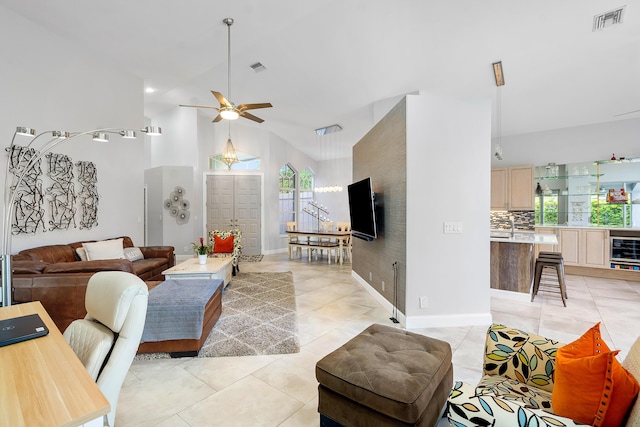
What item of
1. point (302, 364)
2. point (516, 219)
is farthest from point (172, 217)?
point (516, 219)

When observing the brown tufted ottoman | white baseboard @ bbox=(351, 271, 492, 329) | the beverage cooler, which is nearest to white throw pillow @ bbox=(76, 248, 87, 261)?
the brown tufted ottoman

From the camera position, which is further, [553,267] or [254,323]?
[553,267]

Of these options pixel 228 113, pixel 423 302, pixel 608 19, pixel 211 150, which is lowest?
pixel 423 302

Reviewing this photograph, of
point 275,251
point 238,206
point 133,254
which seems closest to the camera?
point 133,254

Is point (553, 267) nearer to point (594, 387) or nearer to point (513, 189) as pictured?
point (513, 189)

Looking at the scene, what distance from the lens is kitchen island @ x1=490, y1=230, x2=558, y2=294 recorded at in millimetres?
4363

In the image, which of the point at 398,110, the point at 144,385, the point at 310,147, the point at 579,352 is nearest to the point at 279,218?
the point at 310,147

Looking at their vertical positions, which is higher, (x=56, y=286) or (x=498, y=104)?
(x=498, y=104)

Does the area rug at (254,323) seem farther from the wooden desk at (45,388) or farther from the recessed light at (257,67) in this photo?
the recessed light at (257,67)

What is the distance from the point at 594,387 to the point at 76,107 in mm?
6537

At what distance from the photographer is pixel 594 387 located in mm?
1024

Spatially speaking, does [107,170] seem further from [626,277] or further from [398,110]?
[626,277]

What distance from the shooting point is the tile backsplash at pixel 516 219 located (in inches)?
261

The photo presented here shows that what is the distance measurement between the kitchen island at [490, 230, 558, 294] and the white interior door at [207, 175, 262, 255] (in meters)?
6.32
